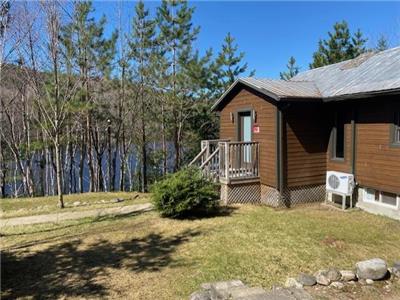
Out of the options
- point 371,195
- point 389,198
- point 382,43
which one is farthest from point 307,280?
point 382,43

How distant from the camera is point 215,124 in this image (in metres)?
21.8

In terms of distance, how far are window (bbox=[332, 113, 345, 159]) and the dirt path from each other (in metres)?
5.50

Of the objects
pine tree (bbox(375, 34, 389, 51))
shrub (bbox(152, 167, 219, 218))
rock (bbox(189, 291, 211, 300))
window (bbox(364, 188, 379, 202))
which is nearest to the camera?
rock (bbox(189, 291, 211, 300))

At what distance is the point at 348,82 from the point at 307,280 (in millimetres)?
6564

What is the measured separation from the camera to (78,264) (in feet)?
17.6

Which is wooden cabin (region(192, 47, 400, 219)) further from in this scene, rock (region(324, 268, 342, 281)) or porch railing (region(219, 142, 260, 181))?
rock (region(324, 268, 342, 281))

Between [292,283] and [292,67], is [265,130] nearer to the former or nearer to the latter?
[292,283]

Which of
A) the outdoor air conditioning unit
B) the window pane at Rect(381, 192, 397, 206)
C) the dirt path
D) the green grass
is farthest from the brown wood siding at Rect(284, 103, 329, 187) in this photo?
the green grass

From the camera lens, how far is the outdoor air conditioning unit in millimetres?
8586

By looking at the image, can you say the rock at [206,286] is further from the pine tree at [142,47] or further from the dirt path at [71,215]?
the pine tree at [142,47]

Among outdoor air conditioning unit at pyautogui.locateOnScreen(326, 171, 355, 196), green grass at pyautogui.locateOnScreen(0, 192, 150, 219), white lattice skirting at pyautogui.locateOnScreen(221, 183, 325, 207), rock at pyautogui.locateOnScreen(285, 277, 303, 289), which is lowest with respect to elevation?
green grass at pyautogui.locateOnScreen(0, 192, 150, 219)

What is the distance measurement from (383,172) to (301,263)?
393 centimetres

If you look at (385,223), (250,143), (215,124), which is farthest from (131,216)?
(215,124)

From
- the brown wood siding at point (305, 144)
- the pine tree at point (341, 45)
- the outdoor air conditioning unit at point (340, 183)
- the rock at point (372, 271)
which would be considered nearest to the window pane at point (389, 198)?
the outdoor air conditioning unit at point (340, 183)
